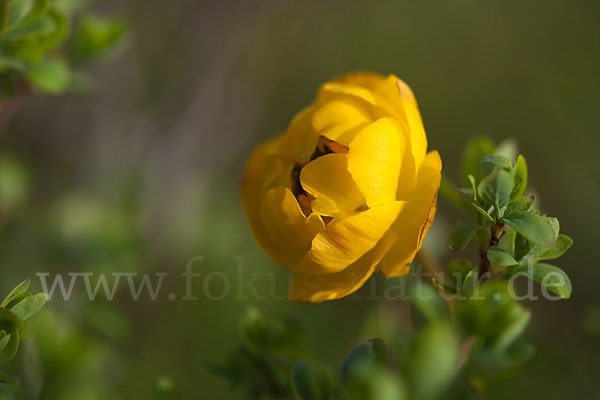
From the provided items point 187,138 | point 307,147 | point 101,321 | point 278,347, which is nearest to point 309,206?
point 307,147

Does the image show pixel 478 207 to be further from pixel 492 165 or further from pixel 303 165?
pixel 303 165

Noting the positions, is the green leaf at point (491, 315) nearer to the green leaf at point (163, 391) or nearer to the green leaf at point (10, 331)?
the green leaf at point (163, 391)

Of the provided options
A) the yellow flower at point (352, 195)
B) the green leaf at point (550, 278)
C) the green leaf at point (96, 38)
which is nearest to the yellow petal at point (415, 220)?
the yellow flower at point (352, 195)

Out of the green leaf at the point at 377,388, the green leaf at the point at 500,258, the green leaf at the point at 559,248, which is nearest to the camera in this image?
the green leaf at the point at 377,388

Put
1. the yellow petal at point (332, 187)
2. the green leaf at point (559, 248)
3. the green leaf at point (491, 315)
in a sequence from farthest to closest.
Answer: the yellow petal at point (332, 187)
the green leaf at point (559, 248)
the green leaf at point (491, 315)

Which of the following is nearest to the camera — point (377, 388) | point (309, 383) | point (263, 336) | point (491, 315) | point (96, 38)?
point (377, 388)

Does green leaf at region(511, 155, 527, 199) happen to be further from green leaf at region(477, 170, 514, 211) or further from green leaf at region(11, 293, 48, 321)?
green leaf at region(11, 293, 48, 321)

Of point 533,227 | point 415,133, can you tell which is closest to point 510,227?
point 533,227
